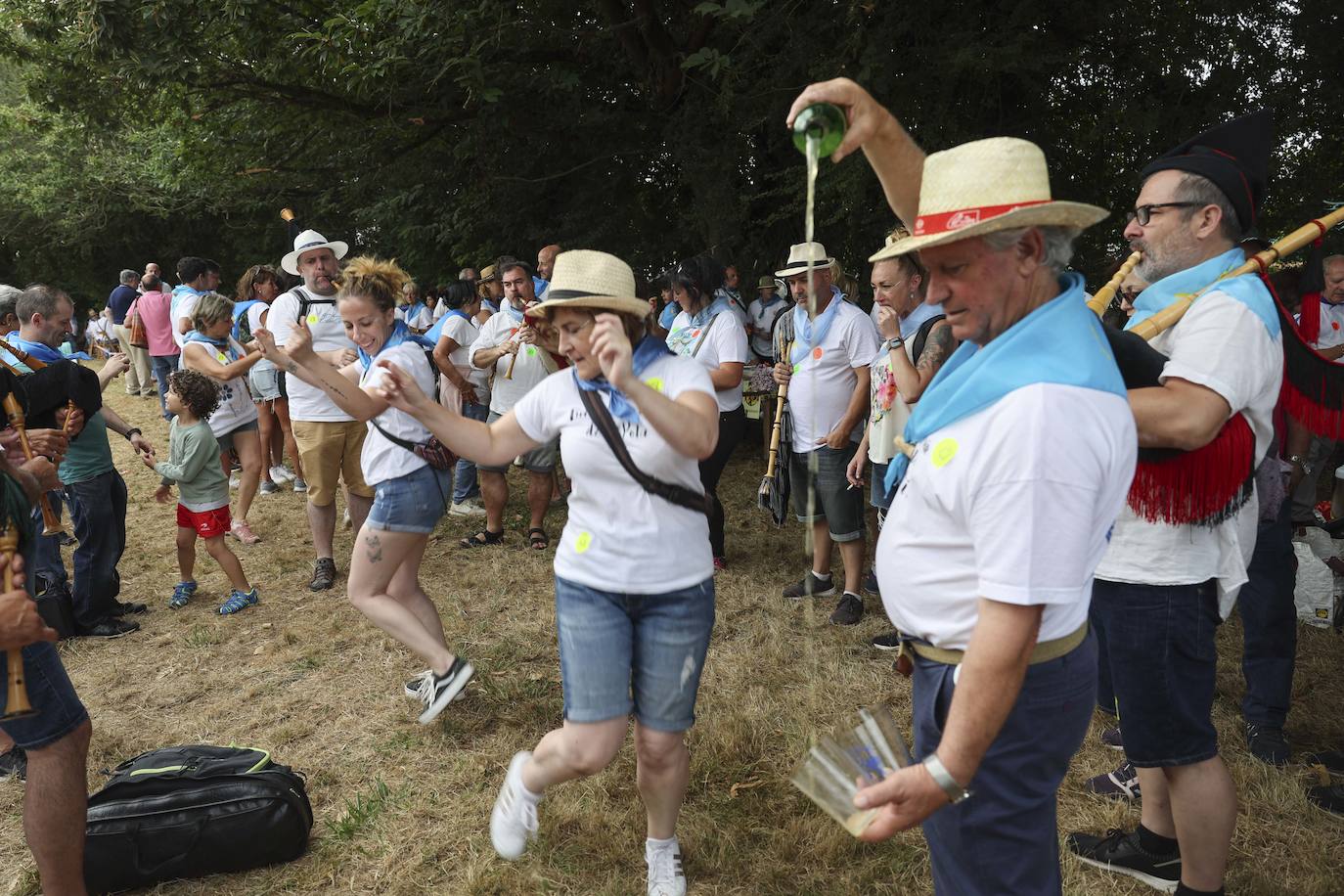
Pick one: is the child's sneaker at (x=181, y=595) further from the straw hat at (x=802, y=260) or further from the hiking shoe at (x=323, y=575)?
the straw hat at (x=802, y=260)

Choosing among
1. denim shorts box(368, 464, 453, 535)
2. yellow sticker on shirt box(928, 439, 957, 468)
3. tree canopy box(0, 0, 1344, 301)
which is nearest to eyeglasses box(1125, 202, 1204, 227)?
yellow sticker on shirt box(928, 439, 957, 468)

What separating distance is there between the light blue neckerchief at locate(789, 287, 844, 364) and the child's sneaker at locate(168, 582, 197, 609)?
4452 millimetres

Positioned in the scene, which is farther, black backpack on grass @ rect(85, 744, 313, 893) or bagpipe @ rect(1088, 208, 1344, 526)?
black backpack on grass @ rect(85, 744, 313, 893)

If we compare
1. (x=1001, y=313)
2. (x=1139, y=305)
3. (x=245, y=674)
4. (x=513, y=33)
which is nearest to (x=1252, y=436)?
(x=1139, y=305)

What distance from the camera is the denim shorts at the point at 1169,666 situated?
2.28 meters

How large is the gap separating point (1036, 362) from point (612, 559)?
1424 mm

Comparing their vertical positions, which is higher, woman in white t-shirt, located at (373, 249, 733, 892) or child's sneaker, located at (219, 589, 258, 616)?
woman in white t-shirt, located at (373, 249, 733, 892)

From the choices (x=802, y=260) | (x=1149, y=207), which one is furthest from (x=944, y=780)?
(x=802, y=260)

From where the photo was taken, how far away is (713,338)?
5.56m

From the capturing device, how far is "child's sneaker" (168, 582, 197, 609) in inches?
229

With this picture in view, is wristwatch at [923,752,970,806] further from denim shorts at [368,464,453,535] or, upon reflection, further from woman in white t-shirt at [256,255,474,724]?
denim shorts at [368,464,453,535]

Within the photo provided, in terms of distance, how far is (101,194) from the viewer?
22.8m

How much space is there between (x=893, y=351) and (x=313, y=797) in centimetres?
308

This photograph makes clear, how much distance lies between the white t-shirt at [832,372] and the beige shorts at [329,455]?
310 cm
